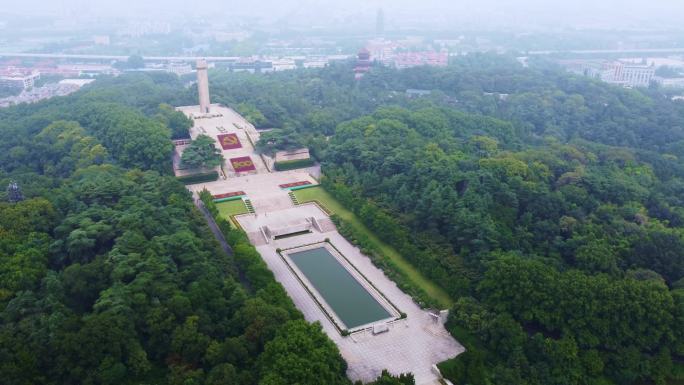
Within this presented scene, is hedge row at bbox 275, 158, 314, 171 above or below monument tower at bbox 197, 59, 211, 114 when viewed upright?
below

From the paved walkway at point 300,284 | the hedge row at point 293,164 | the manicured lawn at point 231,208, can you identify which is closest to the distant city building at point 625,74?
the hedge row at point 293,164

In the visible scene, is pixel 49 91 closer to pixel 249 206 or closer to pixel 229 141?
pixel 229 141

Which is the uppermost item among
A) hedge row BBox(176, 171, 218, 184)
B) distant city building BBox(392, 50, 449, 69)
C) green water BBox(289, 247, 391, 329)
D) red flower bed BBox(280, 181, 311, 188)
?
distant city building BBox(392, 50, 449, 69)

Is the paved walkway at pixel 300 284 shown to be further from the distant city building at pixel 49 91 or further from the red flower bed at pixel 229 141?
the distant city building at pixel 49 91

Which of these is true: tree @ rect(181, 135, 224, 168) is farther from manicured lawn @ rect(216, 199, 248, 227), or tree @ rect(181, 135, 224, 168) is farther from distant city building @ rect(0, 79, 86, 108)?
distant city building @ rect(0, 79, 86, 108)

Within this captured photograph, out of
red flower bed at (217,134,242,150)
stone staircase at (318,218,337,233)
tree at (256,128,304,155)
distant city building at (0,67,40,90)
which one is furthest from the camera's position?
distant city building at (0,67,40,90)

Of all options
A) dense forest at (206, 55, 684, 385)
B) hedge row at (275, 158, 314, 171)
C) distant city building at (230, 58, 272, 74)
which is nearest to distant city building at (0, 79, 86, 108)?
distant city building at (230, 58, 272, 74)
